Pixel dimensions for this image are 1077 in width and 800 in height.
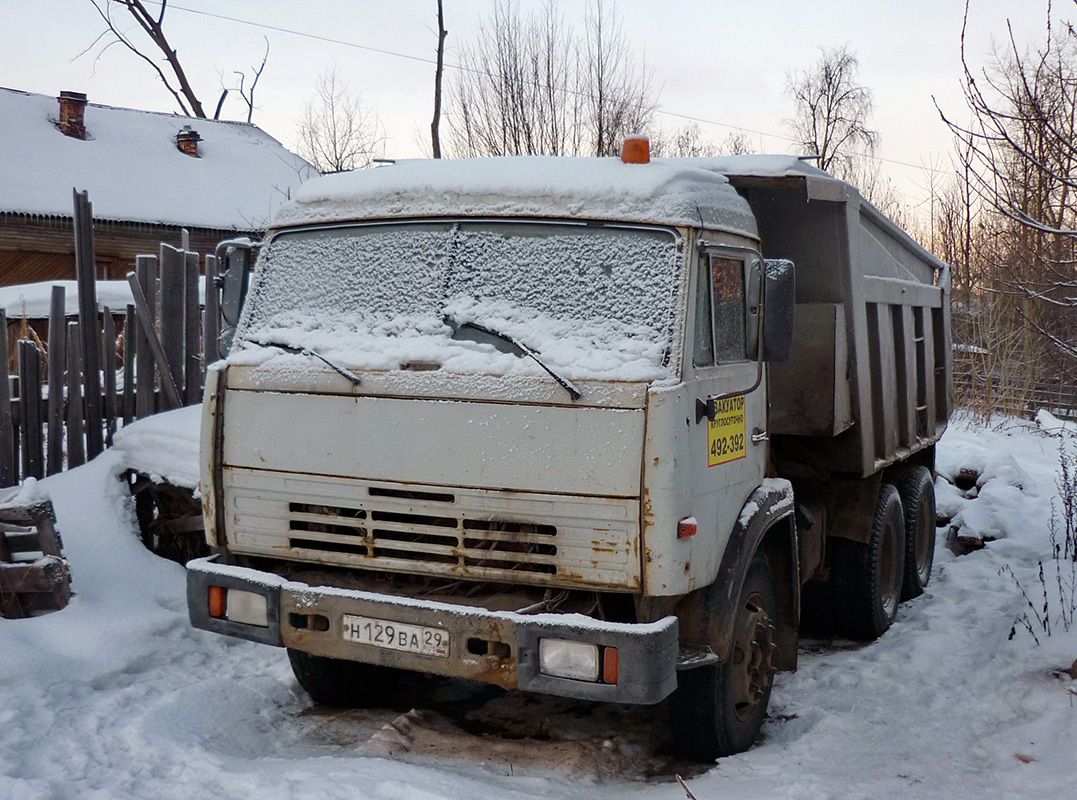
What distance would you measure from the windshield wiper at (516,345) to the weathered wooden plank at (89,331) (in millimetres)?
3965

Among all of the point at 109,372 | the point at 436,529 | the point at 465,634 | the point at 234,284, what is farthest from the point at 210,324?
the point at 465,634

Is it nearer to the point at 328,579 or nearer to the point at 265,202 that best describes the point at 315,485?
the point at 328,579

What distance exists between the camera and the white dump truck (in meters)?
3.49

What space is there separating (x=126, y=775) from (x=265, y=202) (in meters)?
24.4

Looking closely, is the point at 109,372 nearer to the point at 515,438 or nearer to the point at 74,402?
the point at 74,402

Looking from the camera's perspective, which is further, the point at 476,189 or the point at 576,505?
the point at 476,189

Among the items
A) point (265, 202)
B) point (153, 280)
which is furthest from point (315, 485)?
point (265, 202)

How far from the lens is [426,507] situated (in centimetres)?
368

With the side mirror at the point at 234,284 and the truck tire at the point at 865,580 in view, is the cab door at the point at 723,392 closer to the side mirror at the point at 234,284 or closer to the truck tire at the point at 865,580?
the truck tire at the point at 865,580

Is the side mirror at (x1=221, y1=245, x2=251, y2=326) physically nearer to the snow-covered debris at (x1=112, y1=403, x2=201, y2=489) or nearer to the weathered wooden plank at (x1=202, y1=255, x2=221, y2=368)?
the snow-covered debris at (x1=112, y1=403, x2=201, y2=489)

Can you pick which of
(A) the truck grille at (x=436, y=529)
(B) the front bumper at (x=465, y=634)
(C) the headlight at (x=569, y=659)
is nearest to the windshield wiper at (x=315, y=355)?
(A) the truck grille at (x=436, y=529)

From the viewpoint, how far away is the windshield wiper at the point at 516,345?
3.50 metres

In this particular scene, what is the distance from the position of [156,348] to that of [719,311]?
4607 millimetres

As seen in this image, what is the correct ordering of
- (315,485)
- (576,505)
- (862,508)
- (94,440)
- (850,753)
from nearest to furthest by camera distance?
(576,505) → (315,485) → (850,753) → (862,508) → (94,440)
